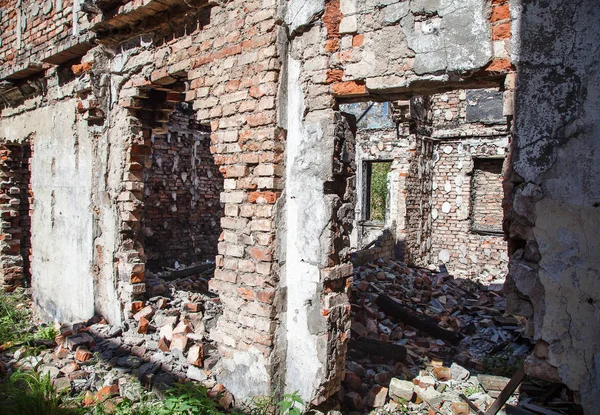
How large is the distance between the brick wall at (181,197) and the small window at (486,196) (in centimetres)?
673

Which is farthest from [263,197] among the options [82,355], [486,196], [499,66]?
[486,196]

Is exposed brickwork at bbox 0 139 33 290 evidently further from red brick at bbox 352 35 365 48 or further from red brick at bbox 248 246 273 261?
red brick at bbox 352 35 365 48

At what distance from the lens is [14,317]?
20.8ft

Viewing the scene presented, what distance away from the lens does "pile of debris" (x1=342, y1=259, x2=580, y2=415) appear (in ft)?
12.2

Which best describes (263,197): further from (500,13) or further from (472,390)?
(472,390)

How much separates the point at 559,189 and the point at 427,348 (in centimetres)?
320

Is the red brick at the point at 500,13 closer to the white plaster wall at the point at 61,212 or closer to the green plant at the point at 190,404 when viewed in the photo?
the green plant at the point at 190,404

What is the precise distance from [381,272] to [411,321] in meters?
1.76

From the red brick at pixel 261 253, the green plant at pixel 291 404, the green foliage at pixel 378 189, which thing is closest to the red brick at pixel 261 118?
the red brick at pixel 261 253

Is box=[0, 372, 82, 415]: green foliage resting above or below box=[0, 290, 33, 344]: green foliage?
above

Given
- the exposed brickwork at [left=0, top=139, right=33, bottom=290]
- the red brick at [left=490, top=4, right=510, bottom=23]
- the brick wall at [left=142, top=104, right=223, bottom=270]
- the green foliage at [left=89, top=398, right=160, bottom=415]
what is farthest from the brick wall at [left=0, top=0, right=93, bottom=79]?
the red brick at [left=490, top=4, right=510, bottom=23]

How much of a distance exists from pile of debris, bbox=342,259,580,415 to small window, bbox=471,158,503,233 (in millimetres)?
3816

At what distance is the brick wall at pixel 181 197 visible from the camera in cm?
897

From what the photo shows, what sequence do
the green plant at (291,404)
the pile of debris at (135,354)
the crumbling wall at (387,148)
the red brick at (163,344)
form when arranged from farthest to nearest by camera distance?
1. the crumbling wall at (387,148)
2. the red brick at (163,344)
3. the pile of debris at (135,354)
4. the green plant at (291,404)
